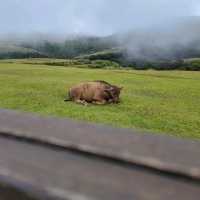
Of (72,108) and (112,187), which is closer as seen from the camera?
(112,187)

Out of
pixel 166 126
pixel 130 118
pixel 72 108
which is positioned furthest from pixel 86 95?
pixel 166 126

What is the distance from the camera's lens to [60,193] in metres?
0.89

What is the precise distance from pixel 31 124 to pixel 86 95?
31.1 feet

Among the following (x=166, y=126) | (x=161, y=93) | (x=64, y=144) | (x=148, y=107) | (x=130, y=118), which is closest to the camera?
(x=64, y=144)

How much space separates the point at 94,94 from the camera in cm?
1078

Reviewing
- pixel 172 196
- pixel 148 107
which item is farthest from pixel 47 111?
pixel 172 196

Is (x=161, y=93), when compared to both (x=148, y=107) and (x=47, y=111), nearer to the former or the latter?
(x=148, y=107)

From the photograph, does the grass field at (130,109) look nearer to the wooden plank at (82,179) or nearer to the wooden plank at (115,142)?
the wooden plank at (115,142)

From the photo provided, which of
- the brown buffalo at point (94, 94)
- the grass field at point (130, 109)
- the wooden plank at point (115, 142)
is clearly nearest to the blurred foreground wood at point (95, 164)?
the wooden plank at point (115, 142)

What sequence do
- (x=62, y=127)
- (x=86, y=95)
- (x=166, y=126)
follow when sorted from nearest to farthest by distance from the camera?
(x=62, y=127)
(x=166, y=126)
(x=86, y=95)

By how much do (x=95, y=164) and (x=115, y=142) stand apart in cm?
14

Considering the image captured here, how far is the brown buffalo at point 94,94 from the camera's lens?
10.8 m

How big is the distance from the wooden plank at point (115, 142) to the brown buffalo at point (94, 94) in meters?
9.20

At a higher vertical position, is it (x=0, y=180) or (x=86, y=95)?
(x=0, y=180)
